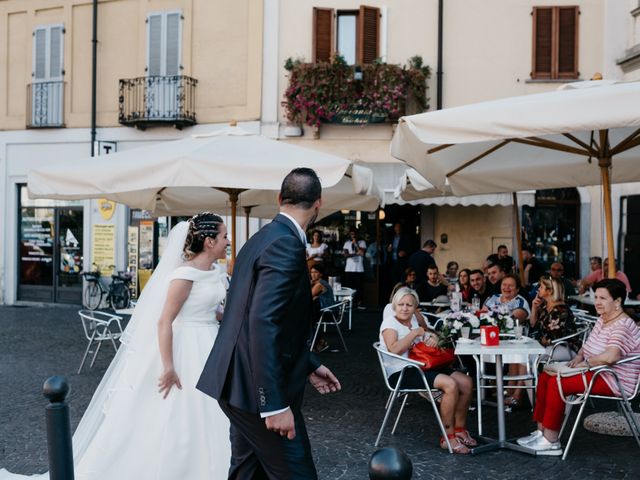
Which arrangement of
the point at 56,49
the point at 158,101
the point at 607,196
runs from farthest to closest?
the point at 56,49, the point at 158,101, the point at 607,196

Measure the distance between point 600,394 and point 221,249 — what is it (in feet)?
10.3

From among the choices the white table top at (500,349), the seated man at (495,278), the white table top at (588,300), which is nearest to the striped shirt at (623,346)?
the white table top at (500,349)

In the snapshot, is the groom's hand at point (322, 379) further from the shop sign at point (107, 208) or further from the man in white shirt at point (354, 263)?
the shop sign at point (107, 208)

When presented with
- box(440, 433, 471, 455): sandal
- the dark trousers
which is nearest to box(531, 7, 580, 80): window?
box(440, 433, 471, 455): sandal

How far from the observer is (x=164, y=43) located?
17.5 meters

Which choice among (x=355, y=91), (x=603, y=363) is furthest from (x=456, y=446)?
(x=355, y=91)

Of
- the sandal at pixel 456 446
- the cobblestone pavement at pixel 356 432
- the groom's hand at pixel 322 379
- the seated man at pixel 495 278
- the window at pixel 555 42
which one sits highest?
the window at pixel 555 42

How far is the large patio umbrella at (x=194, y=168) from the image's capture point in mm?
6832

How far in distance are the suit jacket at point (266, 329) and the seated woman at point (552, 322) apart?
4451 mm

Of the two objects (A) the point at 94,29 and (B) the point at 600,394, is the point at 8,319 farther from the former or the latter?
(B) the point at 600,394

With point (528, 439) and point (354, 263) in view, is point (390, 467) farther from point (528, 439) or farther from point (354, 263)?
point (354, 263)

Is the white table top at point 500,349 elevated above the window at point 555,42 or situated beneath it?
situated beneath

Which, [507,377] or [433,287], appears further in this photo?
[433,287]

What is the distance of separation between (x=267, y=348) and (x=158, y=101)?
15.2m
